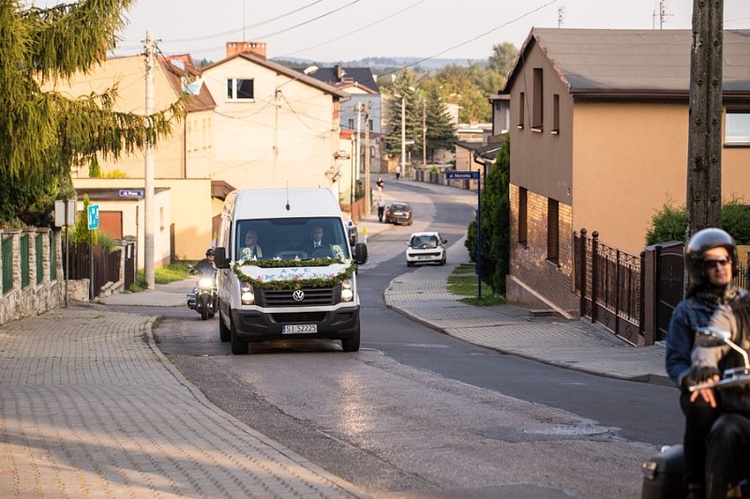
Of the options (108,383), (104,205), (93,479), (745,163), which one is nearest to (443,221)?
(104,205)

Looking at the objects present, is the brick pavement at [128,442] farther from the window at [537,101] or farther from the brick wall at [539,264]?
the window at [537,101]

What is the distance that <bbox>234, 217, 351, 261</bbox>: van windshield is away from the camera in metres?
18.9

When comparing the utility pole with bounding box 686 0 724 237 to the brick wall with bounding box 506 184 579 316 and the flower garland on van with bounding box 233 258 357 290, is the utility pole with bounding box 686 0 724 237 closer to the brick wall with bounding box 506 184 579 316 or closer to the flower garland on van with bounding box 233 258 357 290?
the flower garland on van with bounding box 233 258 357 290

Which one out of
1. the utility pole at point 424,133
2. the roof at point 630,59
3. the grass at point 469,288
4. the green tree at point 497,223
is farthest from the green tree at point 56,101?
the utility pole at point 424,133

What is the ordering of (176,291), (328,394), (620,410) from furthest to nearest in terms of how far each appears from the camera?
(176,291), (328,394), (620,410)

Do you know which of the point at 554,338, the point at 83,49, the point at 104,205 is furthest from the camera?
the point at 104,205

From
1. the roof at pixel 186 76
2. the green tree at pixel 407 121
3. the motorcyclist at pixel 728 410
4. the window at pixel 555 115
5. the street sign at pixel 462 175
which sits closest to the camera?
the motorcyclist at pixel 728 410

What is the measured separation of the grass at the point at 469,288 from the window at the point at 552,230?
4.57 m

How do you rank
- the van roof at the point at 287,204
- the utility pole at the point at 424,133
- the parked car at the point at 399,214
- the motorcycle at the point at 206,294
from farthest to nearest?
the utility pole at the point at 424,133
the parked car at the point at 399,214
the motorcycle at the point at 206,294
the van roof at the point at 287,204

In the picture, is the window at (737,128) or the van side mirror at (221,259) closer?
the van side mirror at (221,259)

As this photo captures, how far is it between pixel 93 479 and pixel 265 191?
1211 cm

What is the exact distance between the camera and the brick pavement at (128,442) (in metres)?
8.12

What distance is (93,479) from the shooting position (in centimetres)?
838

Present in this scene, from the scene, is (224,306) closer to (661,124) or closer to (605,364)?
(605,364)
